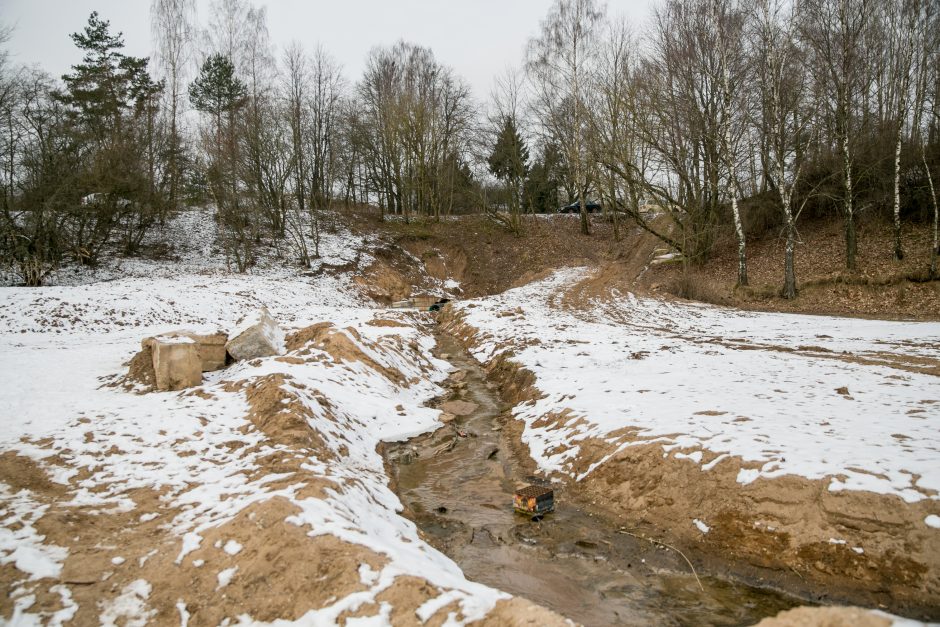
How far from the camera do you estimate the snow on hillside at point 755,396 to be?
17.3ft

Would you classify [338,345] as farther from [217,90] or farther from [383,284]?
[217,90]

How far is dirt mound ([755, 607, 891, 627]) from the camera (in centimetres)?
274

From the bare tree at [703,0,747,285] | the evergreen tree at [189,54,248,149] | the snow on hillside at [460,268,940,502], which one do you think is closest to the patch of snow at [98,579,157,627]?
the snow on hillside at [460,268,940,502]

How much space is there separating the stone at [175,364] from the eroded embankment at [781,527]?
6.70 meters

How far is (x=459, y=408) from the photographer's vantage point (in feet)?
33.3

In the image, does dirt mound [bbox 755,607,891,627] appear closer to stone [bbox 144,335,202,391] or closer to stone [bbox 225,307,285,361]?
stone [bbox 144,335,202,391]

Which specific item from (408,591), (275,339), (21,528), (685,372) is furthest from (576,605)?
(275,339)

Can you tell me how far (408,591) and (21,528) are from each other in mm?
3775

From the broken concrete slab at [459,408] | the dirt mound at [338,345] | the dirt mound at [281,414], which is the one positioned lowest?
the broken concrete slab at [459,408]

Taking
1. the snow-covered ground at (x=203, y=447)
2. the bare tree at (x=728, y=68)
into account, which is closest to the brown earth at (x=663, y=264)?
the bare tree at (x=728, y=68)

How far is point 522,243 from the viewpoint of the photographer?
35.0 meters

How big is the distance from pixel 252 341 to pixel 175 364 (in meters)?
1.67

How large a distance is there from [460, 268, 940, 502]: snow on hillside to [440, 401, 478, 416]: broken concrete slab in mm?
1030

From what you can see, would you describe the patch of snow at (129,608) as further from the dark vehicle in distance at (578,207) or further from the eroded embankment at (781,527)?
the dark vehicle in distance at (578,207)
